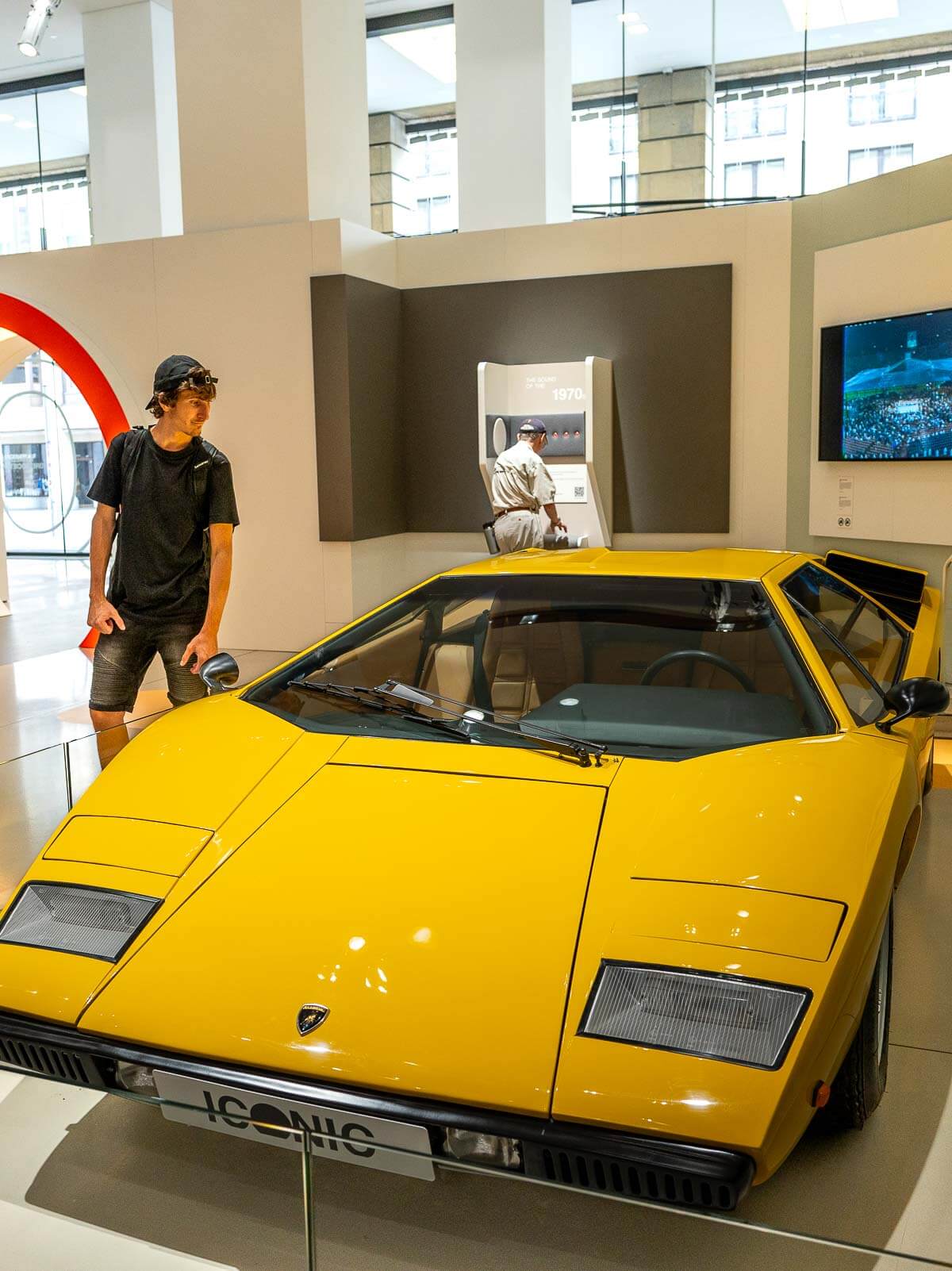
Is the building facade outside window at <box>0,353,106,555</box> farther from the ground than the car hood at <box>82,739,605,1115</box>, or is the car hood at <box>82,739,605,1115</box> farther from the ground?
the building facade outside window at <box>0,353,106,555</box>

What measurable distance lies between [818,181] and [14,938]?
10.6m

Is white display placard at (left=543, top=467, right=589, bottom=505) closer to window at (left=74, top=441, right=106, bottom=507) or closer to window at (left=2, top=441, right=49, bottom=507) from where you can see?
window at (left=74, top=441, right=106, bottom=507)

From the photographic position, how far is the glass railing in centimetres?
142

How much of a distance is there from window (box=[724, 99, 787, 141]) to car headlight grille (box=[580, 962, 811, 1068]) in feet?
36.4

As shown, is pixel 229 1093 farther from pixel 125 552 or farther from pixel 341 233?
pixel 341 233

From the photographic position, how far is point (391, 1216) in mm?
1832

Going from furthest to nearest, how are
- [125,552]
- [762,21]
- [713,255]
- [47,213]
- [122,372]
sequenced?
[47,213]
[762,21]
[122,372]
[713,255]
[125,552]

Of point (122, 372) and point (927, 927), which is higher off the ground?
point (122, 372)

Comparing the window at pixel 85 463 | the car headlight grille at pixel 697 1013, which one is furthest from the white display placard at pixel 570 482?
the window at pixel 85 463

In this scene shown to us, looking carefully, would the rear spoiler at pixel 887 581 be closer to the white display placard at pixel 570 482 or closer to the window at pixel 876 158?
the white display placard at pixel 570 482

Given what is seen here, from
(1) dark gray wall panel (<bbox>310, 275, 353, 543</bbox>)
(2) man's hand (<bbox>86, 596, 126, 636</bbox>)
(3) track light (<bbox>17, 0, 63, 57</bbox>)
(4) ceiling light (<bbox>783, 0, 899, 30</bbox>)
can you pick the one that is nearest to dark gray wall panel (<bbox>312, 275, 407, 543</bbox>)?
(1) dark gray wall panel (<bbox>310, 275, 353, 543</bbox>)

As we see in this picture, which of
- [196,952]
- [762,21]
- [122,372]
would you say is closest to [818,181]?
[762,21]

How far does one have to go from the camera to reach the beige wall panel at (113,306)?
27.2 feet

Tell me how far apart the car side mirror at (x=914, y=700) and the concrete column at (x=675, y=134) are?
410 inches
